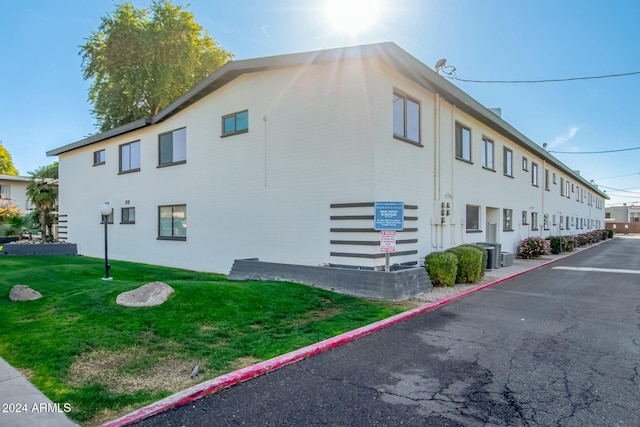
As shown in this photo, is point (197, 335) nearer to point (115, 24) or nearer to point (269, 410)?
point (269, 410)

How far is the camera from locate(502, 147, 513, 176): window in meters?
17.1

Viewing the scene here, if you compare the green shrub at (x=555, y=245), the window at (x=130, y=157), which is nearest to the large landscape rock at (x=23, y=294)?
the window at (x=130, y=157)

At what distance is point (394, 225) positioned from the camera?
8.25 m

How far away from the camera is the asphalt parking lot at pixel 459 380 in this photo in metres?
3.25

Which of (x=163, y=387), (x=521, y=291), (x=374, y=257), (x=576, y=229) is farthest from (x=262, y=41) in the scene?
(x=576, y=229)

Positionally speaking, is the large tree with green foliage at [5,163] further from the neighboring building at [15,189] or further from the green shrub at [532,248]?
the green shrub at [532,248]

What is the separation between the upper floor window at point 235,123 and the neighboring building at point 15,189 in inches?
1141

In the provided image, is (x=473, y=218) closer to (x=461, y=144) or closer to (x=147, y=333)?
(x=461, y=144)

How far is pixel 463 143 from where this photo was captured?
529 inches

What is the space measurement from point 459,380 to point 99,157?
18.8 metres

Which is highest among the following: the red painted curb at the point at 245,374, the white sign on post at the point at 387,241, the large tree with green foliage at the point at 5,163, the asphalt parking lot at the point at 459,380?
the large tree with green foliage at the point at 5,163

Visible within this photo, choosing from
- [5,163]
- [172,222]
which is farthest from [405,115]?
[5,163]

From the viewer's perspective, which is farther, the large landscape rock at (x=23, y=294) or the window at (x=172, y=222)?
the window at (x=172, y=222)

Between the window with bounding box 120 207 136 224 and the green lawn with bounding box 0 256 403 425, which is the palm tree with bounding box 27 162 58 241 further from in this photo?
the green lawn with bounding box 0 256 403 425
